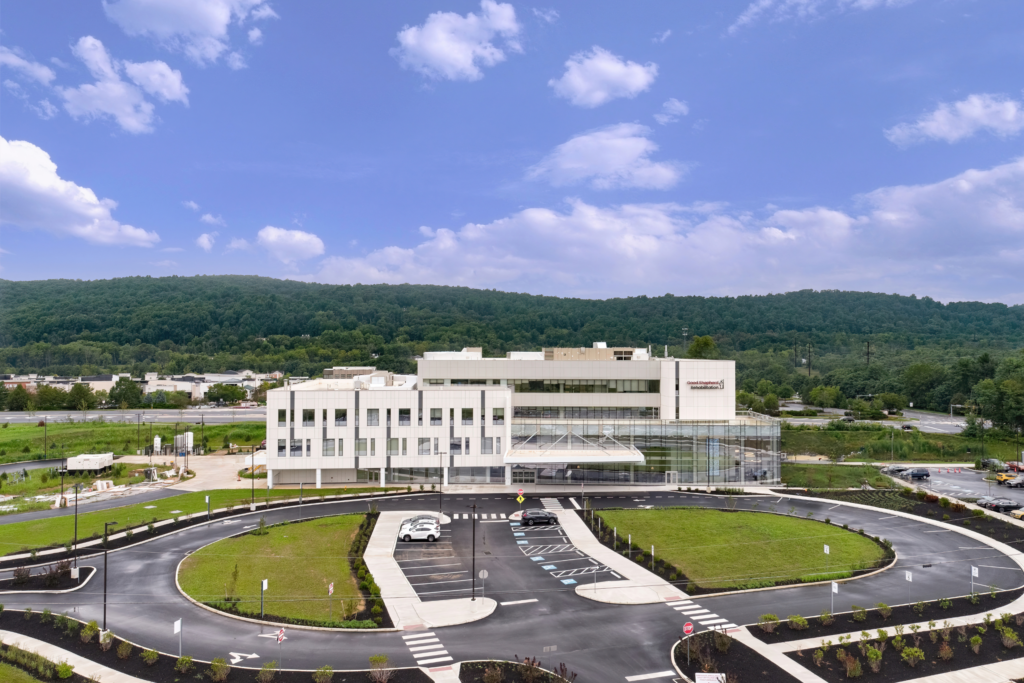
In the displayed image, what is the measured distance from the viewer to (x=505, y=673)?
23.9 meters

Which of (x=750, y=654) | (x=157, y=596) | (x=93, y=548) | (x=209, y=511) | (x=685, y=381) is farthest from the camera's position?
(x=685, y=381)

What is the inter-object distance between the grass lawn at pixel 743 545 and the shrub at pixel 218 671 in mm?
24019

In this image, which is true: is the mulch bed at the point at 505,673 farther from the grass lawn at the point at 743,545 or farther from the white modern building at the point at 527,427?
the white modern building at the point at 527,427

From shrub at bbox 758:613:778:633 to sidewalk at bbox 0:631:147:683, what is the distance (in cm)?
2602

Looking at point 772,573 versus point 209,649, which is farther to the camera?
point 772,573

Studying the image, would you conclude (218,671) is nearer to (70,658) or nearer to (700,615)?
(70,658)

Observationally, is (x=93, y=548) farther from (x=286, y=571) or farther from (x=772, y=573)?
(x=772, y=573)

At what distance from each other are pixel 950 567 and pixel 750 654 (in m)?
21.2

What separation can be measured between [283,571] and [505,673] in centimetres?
A: 1785

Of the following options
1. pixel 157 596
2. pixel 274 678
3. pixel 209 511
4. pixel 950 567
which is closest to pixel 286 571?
pixel 157 596

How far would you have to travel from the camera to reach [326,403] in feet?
197

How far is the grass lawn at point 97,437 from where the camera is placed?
3334 inches

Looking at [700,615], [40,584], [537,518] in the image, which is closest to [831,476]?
[537,518]

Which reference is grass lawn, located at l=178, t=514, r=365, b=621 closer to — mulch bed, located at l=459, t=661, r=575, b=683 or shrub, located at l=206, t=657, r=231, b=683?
shrub, located at l=206, t=657, r=231, b=683
